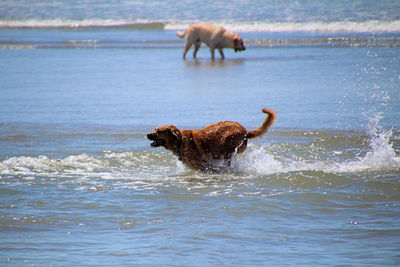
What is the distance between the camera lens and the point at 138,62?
714 inches

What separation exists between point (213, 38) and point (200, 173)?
550 inches

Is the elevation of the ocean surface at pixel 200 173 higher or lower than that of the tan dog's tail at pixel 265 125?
lower

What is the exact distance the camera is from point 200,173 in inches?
268

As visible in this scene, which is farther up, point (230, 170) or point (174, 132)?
point (174, 132)

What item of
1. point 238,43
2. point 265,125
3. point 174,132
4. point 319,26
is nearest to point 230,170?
point 265,125

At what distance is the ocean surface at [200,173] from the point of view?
4262mm

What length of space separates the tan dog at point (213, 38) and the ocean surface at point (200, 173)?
1400mm

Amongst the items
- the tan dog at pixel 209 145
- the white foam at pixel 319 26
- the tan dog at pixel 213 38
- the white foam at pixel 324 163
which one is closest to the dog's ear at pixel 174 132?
the tan dog at pixel 209 145

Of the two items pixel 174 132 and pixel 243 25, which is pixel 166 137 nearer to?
pixel 174 132

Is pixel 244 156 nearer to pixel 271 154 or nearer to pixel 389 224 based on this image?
pixel 271 154

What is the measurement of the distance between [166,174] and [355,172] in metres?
2.25

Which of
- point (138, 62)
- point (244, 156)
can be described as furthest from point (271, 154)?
point (138, 62)

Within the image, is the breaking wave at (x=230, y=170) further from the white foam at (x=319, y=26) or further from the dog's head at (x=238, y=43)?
the white foam at (x=319, y=26)

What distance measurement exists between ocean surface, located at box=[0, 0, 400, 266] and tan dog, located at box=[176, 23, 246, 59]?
1400 mm
